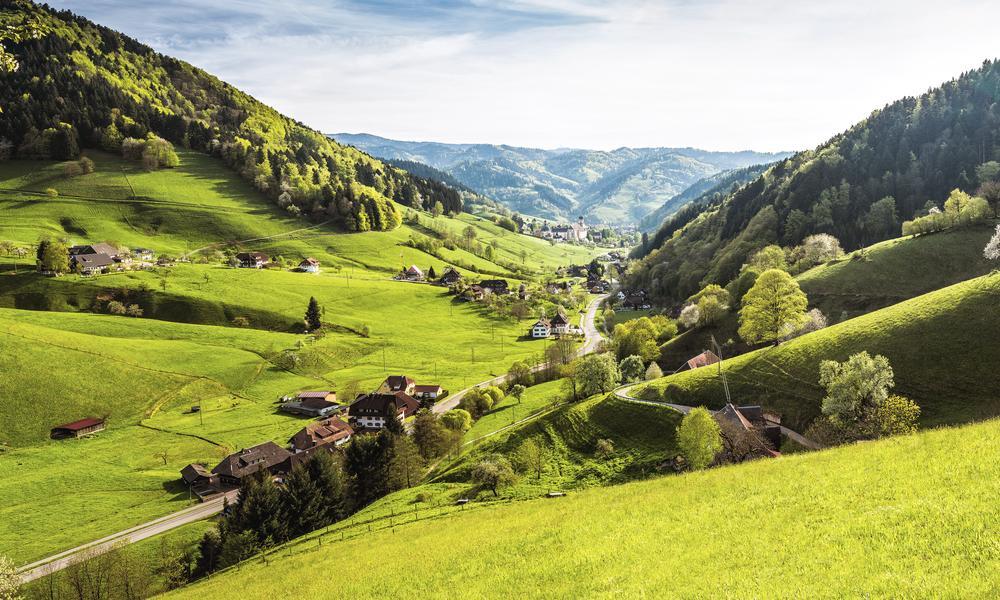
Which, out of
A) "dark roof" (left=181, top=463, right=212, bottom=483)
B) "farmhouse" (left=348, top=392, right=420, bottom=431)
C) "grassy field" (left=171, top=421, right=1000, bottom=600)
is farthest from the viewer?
A: "farmhouse" (left=348, top=392, right=420, bottom=431)

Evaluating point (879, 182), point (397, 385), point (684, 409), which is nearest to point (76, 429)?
point (397, 385)

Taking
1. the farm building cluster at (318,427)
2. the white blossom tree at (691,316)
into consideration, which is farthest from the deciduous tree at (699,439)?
the white blossom tree at (691,316)

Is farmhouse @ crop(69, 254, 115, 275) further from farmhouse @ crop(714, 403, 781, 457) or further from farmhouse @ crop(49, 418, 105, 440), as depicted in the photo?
farmhouse @ crop(714, 403, 781, 457)

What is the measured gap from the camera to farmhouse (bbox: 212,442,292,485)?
73.1 metres

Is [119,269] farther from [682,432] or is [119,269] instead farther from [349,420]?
[682,432]

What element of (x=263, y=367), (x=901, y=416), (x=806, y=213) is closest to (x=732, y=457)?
(x=901, y=416)

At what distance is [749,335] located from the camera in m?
81.4

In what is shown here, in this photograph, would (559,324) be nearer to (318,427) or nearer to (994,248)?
(318,427)

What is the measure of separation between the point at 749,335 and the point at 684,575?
72.7 m

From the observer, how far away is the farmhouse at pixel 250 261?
177 meters

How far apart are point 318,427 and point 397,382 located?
23136mm

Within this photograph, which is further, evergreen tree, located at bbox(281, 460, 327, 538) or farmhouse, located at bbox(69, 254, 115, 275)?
farmhouse, located at bbox(69, 254, 115, 275)

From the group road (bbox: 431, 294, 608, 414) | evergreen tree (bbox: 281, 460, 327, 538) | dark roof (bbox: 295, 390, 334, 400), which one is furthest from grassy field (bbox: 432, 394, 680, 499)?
dark roof (bbox: 295, 390, 334, 400)

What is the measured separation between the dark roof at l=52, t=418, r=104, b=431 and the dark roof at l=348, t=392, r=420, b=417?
139ft
